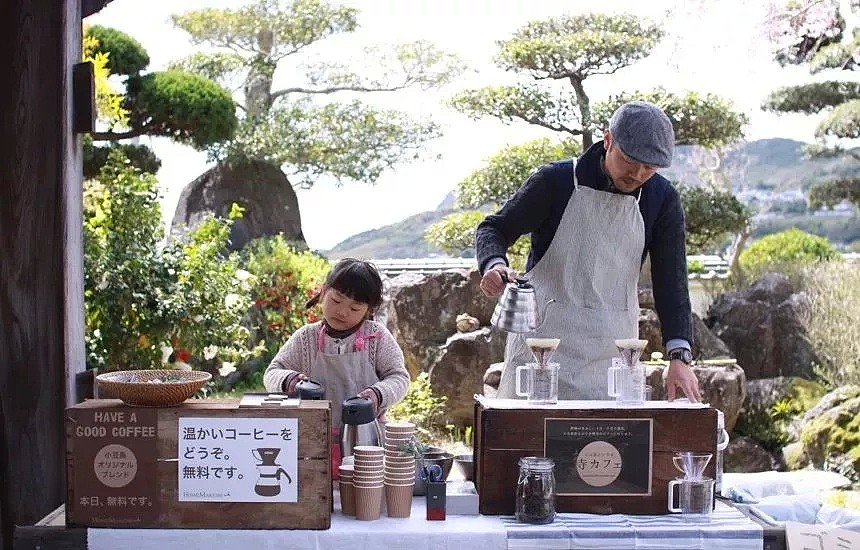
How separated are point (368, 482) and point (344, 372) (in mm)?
647

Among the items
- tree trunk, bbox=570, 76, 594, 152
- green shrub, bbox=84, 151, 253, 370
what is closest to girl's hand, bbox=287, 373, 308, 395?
green shrub, bbox=84, 151, 253, 370

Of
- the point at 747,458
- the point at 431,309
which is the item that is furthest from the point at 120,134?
the point at 747,458

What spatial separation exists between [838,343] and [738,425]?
1.07 meters

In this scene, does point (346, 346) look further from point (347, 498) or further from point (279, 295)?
point (279, 295)

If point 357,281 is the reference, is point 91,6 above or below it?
above

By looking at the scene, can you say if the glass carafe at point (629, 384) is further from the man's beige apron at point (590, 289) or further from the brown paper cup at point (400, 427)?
the brown paper cup at point (400, 427)

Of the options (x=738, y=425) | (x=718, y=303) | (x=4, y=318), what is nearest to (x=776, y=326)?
(x=718, y=303)

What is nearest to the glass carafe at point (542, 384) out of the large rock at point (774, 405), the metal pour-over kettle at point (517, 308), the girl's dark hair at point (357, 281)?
the metal pour-over kettle at point (517, 308)

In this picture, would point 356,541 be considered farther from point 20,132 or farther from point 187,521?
point 20,132

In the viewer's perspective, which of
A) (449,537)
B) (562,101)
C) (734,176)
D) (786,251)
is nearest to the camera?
(449,537)

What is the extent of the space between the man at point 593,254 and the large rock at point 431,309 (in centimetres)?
409

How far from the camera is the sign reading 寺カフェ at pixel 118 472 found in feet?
7.65

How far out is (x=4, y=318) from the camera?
10.1 feet

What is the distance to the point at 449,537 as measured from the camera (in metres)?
2.28
